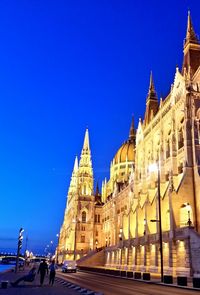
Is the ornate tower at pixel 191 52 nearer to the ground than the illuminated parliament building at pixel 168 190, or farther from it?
farther from it

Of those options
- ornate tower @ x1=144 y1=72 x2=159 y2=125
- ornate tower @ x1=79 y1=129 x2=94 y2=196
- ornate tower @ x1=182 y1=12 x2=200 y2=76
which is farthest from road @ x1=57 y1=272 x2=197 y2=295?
ornate tower @ x1=79 y1=129 x2=94 y2=196

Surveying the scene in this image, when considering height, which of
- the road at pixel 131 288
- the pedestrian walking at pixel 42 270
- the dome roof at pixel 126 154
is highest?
the dome roof at pixel 126 154

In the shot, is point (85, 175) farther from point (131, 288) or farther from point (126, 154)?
point (131, 288)

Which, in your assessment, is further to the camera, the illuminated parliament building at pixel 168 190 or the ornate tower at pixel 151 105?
the ornate tower at pixel 151 105

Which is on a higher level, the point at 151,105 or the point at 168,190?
the point at 151,105

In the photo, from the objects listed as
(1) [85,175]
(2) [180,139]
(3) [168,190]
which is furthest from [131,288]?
(1) [85,175]

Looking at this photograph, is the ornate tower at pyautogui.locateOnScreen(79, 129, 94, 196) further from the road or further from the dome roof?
the road

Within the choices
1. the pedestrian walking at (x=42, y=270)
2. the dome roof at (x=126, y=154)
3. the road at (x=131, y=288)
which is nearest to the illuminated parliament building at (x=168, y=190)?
the road at (x=131, y=288)

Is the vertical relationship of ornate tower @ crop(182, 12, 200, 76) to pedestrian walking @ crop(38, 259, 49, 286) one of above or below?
above

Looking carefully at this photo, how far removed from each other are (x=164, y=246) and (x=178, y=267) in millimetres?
5077

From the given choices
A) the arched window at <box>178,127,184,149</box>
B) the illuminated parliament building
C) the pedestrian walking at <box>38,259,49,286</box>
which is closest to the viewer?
the pedestrian walking at <box>38,259,49,286</box>

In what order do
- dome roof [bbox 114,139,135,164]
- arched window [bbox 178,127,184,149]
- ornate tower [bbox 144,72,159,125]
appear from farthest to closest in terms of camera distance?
dome roof [bbox 114,139,135,164], ornate tower [bbox 144,72,159,125], arched window [bbox 178,127,184,149]

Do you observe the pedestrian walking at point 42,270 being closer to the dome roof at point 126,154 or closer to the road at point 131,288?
the road at point 131,288

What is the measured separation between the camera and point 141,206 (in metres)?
61.0
